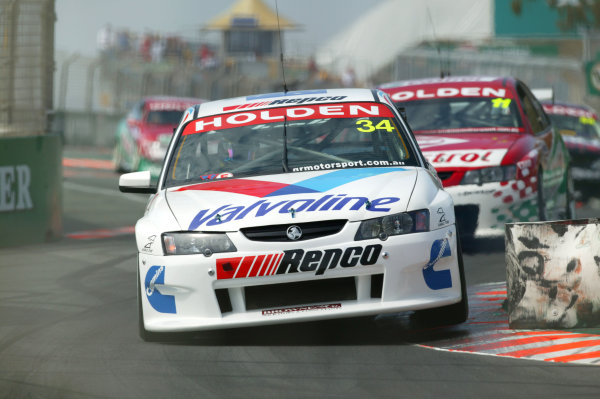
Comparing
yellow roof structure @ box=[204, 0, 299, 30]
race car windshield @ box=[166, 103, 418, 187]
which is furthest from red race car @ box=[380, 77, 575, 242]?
yellow roof structure @ box=[204, 0, 299, 30]

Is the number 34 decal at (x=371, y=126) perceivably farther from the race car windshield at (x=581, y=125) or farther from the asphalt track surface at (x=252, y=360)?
the race car windshield at (x=581, y=125)

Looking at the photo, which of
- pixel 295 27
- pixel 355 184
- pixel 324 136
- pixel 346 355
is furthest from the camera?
pixel 295 27

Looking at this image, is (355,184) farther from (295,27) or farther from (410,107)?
(295,27)

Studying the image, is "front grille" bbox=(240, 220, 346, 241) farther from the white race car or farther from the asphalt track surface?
the asphalt track surface

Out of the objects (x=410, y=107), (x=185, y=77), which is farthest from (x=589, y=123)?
(x=185, y=77)

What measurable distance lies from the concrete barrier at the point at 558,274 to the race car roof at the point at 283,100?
181 centimetres

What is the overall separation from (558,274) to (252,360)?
5.68ft

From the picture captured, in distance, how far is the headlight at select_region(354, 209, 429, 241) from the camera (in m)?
6.11

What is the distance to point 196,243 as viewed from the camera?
6219 millimetres

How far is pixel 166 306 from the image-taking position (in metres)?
6.31

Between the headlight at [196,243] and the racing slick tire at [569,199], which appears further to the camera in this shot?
the racing slick tire at [569,199]

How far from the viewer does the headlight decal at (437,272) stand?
20.3 feet

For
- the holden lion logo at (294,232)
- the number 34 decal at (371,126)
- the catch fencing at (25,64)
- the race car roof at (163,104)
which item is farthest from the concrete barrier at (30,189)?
the race car roof at (163,104)

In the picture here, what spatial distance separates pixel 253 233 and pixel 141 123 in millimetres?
14653
